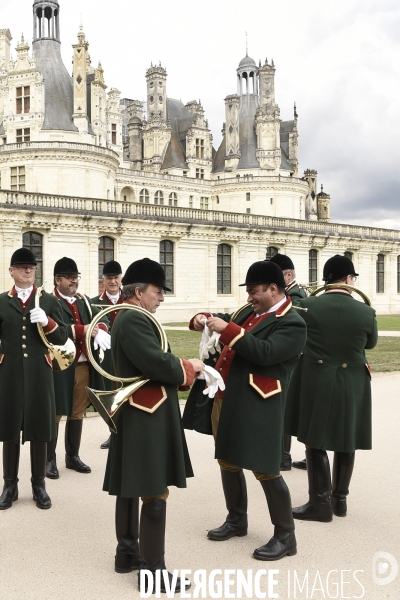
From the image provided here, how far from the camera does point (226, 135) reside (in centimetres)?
5628

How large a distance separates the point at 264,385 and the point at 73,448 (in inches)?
119

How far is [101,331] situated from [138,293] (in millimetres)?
1902

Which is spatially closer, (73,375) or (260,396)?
(260,396)

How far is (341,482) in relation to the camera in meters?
5.15

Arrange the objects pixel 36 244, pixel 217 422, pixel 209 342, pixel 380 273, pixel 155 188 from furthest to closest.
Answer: pixel 155 188 < pixel 380 273 < pixel 36 244 < pixel 217 422 < pixel 209 342

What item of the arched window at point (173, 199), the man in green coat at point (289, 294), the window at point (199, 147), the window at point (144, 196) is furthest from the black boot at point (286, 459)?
the window at point (199, 147)

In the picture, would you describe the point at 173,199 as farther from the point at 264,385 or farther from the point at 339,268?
the point at 264,385

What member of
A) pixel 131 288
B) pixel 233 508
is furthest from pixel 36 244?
pixel 131 288

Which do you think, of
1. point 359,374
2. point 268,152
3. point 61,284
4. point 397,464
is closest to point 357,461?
point 397,464

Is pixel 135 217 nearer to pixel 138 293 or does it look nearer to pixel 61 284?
pixel 61 284

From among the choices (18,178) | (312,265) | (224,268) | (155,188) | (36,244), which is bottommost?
(224,268)

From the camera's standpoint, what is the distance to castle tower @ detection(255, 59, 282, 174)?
181ft

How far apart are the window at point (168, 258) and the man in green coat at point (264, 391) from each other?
88.5 feet

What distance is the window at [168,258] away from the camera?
31203mm
